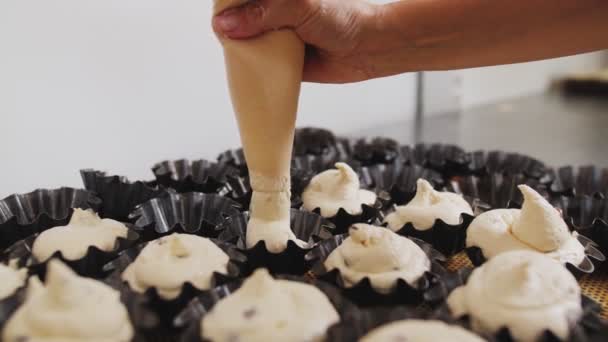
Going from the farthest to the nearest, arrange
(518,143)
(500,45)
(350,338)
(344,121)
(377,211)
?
(344,121) < (518,143) < (377,211) < (500,45) < (350,338)

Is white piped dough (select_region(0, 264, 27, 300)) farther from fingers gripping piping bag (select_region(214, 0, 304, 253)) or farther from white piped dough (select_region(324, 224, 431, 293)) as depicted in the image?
white piped dough (select_region(324, 224, 431, 293))

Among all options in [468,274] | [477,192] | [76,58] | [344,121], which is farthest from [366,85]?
[468,274]

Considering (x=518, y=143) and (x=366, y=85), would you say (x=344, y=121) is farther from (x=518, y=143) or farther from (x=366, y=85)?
(x=518, y=143)

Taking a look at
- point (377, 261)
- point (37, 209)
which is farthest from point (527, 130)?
point (37, 209)

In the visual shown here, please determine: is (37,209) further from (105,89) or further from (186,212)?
(105,89)

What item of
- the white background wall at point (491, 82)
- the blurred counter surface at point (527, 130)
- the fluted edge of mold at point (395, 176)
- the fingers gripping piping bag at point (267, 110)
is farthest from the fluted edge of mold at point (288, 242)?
the white background wall at point (491, 82)
